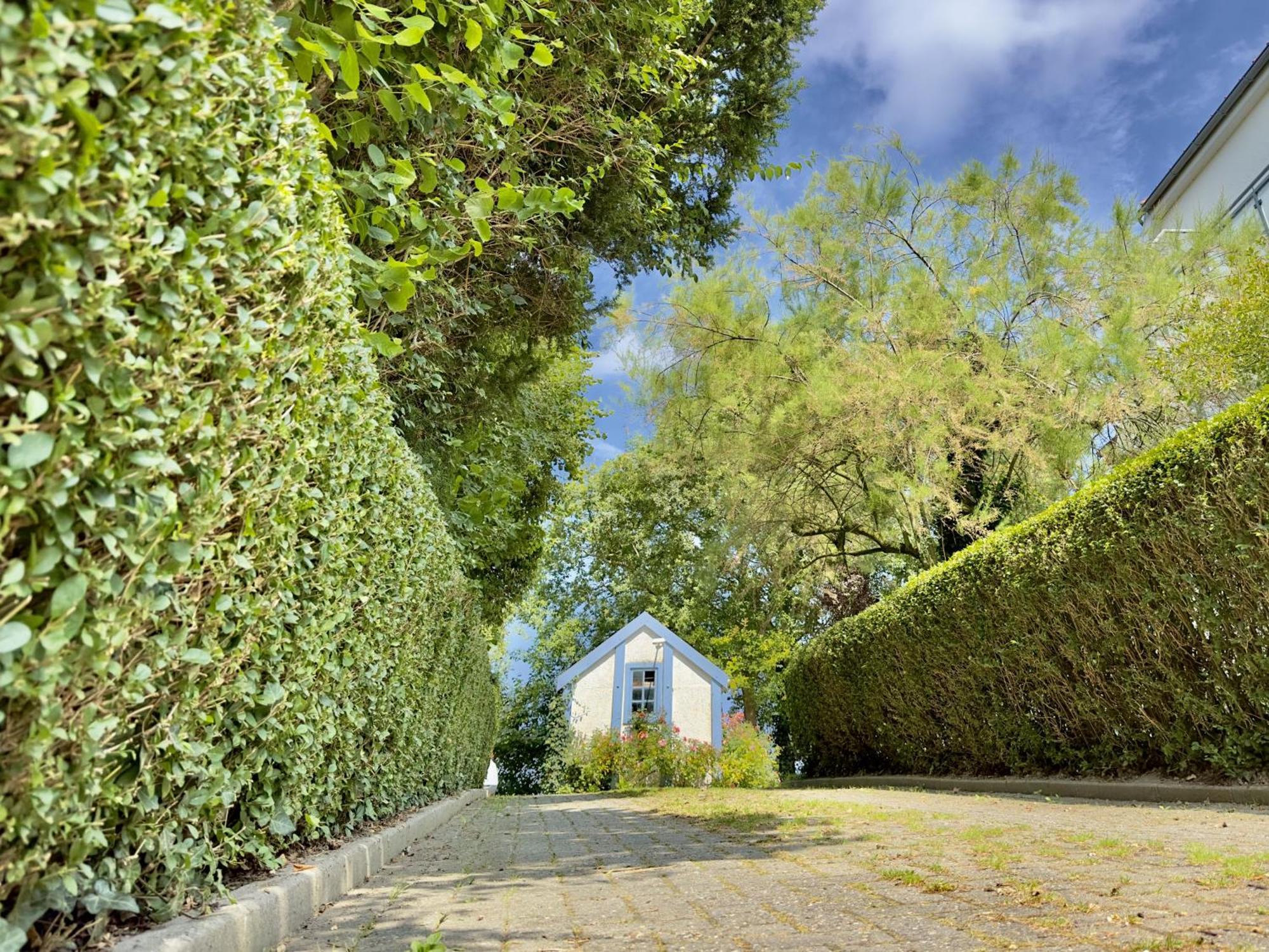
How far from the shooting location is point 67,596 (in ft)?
4.99

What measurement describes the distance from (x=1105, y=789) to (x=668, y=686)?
16373mm

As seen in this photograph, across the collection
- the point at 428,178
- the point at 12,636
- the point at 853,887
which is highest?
the point at 428,178

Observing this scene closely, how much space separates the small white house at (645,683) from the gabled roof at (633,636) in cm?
2

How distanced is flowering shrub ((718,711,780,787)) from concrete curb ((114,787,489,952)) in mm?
10863

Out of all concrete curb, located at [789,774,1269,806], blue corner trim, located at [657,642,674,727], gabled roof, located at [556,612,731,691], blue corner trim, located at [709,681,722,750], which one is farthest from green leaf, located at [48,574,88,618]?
gabled roof, located at [556,612,731,691]

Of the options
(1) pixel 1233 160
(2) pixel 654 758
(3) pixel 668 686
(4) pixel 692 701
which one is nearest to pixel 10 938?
(2) pixel 654 758

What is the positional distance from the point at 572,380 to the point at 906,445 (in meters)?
6.69

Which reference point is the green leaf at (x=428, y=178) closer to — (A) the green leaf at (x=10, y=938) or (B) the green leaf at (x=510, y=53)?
(B) the green leaf at (x=510, y=53)

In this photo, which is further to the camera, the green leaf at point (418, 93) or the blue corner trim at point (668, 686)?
the blue corner trim at point (668, 686)

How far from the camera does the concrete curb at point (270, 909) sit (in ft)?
6.92

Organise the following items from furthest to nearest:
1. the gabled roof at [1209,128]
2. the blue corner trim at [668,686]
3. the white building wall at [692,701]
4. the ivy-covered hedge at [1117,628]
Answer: the blue corner trim at [668,686]
the white building wall at [692,701]
the gabled roof at [1209,128]
the ivy-covered hedge at [1117,628]

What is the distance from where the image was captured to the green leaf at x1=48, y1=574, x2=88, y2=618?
4.96 feet

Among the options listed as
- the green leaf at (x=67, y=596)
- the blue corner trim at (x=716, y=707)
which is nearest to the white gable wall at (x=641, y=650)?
the blue corner trim at (x=716, y=707)

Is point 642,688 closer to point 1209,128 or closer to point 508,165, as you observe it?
point 1209,128
